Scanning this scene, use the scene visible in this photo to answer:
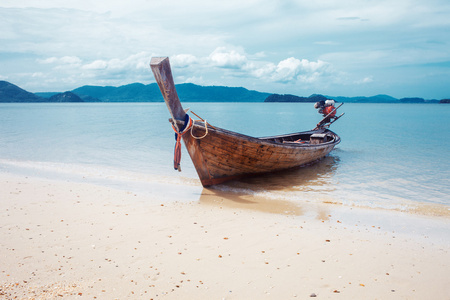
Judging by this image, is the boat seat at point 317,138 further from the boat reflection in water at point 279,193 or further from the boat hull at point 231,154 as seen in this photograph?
the boat hull at point 231,154

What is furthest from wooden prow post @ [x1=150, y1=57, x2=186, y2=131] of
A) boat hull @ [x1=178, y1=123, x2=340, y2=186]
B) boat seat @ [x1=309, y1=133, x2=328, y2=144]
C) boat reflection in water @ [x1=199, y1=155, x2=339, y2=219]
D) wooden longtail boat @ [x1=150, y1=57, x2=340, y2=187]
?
boat seat @ [x1=309, y1=133, x2=328, y2=144]

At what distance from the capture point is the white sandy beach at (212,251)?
3.79 meters

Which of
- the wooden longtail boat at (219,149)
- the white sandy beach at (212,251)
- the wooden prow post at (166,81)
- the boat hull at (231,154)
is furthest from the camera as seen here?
the boat hull at (231,154)

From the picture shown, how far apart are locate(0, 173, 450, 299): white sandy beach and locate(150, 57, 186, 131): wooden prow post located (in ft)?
7.59

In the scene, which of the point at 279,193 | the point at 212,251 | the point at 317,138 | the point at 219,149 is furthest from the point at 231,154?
the point at 317,138

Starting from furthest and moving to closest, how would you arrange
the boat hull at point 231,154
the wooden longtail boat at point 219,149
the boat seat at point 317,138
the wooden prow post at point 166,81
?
the boat seat at point 317,138 < the boat hull at point 231,154 < the wooden longtail boat at point 219,149 < the wooden prow post at point 166,81

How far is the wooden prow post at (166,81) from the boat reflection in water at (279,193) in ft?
7.39

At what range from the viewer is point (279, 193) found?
901 cm

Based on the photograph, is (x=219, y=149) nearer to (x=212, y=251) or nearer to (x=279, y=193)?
(x=279, y=193)

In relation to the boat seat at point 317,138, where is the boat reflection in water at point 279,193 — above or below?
below

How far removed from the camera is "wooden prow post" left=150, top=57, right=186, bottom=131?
23.7 feet

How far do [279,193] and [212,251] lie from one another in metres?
4.57

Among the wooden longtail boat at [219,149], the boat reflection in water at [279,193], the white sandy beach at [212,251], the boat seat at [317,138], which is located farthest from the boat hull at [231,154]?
the boat seat at [317,138]

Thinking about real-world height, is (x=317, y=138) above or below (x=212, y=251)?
above
